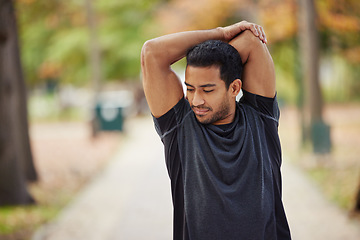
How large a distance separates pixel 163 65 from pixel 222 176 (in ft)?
1.82

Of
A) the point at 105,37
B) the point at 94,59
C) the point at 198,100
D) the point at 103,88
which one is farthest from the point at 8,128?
the point at 105,37

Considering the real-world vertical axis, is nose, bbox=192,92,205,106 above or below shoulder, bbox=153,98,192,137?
above

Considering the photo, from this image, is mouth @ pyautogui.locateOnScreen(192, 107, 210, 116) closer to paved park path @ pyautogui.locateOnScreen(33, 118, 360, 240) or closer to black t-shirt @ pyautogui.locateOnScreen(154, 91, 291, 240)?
black t-shirt @ pyautogui.locateOnScreen(154, 91, 291, 240)

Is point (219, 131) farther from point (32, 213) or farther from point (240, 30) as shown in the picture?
point (32, 213)

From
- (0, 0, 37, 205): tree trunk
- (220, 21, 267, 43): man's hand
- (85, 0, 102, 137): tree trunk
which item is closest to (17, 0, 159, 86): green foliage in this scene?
(85, 0, 102, 137): tree trunk

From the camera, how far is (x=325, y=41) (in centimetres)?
1758

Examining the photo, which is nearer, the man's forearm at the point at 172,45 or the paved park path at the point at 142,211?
the man's forearm at the point at 172,45

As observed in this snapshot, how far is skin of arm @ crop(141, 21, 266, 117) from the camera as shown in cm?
219

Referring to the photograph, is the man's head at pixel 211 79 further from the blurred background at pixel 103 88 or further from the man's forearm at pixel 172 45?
the blurred background at pixel 103 88

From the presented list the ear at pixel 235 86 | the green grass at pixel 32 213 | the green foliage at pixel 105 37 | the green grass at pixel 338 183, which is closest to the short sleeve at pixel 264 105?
the ear at pixel 235 86

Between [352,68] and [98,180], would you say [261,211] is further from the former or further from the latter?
[352,68]

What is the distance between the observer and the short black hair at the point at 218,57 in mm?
2125

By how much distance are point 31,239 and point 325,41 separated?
14261mm

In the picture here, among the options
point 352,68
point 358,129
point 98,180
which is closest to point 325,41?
point 358,129
